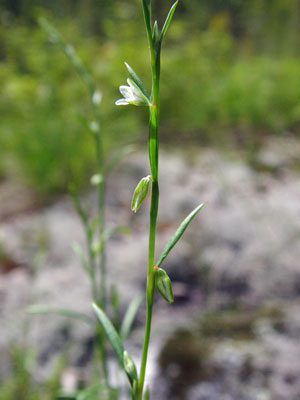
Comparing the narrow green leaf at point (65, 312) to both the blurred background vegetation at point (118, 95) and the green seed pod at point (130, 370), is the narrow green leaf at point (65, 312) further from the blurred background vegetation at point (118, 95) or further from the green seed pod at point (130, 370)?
the blurred background vegetation at point (118, 95)

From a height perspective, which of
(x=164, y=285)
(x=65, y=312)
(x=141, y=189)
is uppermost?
(x=141, y=189)

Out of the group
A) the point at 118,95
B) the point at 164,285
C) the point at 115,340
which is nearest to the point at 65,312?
the point at 115,340

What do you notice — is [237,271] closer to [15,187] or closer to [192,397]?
[192,397]

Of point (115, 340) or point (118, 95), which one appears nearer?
point (115, 340)

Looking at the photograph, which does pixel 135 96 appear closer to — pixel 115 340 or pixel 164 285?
pixel 164 285

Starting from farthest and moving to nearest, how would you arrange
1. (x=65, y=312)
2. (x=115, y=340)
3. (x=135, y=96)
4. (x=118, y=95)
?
(x=118, y=95) → (x=65, y=312) → (x=115, y=340) → (x=135, y=96)

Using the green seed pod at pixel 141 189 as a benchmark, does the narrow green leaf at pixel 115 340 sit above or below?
below

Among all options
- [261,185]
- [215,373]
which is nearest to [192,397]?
[215,373]

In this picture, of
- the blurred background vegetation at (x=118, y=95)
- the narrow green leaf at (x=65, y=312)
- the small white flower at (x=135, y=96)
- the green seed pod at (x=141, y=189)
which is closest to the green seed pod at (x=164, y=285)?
the green seed pod at (x=141, y=189)

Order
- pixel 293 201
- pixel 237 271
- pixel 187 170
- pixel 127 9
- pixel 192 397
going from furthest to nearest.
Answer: pixel 127 9, pixel 187 170, pixel 293 201, pixel 237 271, pixel 192 397
